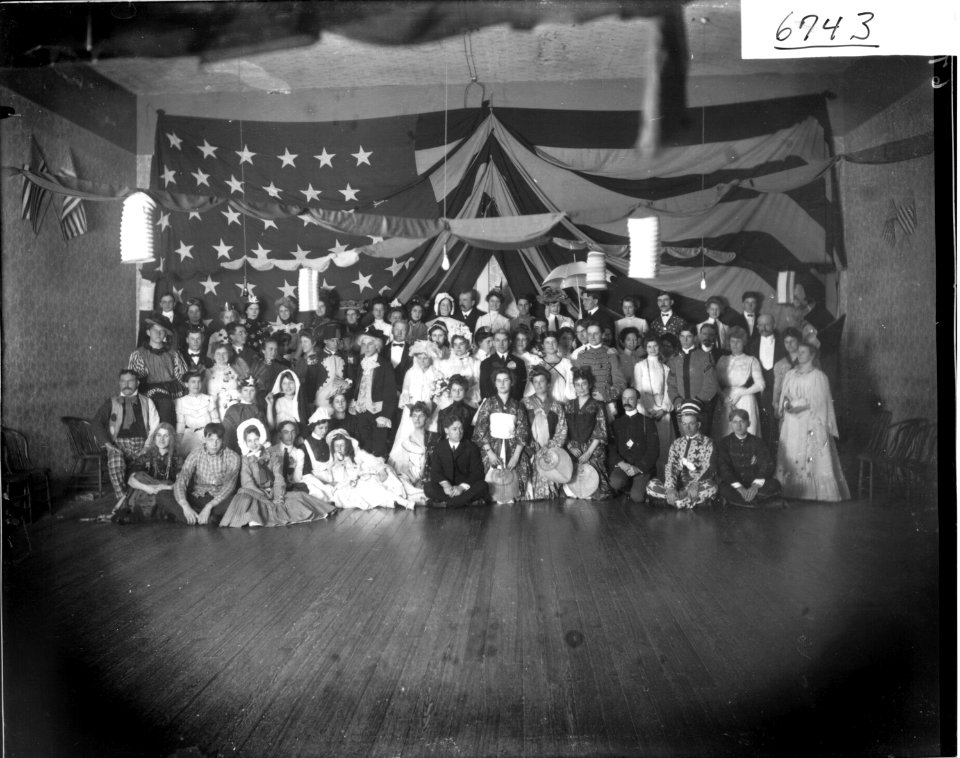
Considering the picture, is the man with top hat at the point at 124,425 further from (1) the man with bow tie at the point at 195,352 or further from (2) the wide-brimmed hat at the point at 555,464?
(2) the wide-brimmed hat at the point at 555,464

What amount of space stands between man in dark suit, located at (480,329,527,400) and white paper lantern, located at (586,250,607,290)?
1.57 feet

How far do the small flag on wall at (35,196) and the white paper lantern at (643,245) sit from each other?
216 cm

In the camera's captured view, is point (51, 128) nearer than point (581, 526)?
Yes

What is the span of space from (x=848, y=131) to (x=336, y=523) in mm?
2600

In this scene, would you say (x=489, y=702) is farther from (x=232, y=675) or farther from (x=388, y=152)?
(x=388, y=152)

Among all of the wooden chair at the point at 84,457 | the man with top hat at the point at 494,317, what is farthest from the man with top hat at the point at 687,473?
the wooden chair at the point at 84,457

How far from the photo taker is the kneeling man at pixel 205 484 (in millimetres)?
2721

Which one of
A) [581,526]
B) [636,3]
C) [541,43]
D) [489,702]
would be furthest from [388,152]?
[489,702]

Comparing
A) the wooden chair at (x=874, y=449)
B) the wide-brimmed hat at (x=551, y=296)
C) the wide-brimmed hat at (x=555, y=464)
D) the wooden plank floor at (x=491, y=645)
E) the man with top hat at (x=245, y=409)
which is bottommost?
the wooden plank floor at (x=491, y=645)

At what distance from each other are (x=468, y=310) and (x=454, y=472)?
81 centimetres

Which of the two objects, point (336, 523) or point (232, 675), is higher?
point (336, 523)

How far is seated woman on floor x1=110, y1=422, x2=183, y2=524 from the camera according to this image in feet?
8.94

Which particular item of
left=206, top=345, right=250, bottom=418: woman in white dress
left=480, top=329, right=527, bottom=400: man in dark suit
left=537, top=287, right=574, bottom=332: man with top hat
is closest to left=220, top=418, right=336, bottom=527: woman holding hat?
A: left=206, top=345, right=250, bottom=418: woman in white dress

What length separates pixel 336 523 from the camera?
316 cm
